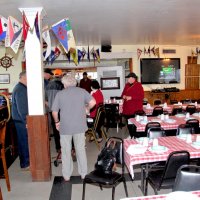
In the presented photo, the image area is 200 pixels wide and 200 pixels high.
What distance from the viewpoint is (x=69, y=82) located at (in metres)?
4.15

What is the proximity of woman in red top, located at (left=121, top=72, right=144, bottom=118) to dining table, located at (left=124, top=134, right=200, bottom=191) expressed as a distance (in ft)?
9.28

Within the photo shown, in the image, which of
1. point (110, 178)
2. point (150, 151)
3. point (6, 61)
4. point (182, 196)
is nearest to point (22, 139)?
point (110, 178)

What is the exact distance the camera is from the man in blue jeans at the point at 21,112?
15.8ft

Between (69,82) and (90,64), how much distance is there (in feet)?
25.9

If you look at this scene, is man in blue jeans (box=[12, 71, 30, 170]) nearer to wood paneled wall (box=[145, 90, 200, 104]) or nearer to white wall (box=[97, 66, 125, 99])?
white wall (box=[97, 66, 125, 99])

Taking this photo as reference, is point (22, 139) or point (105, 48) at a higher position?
point (105, 48)

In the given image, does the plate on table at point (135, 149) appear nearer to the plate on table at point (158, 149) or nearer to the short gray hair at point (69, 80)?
the plate on table at point (158, 149)

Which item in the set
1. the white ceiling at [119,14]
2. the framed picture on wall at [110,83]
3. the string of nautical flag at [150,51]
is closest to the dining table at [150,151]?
the white ceiling at [119,14]

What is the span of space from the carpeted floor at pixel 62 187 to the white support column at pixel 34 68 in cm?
112

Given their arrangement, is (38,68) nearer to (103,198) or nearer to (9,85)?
(103,198)

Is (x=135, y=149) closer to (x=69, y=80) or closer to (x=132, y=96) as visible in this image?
(x=69, y=80)

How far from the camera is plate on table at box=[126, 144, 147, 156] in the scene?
3256 mm

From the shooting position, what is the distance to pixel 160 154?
323 cm

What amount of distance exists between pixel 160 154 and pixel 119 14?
3.11 metres
